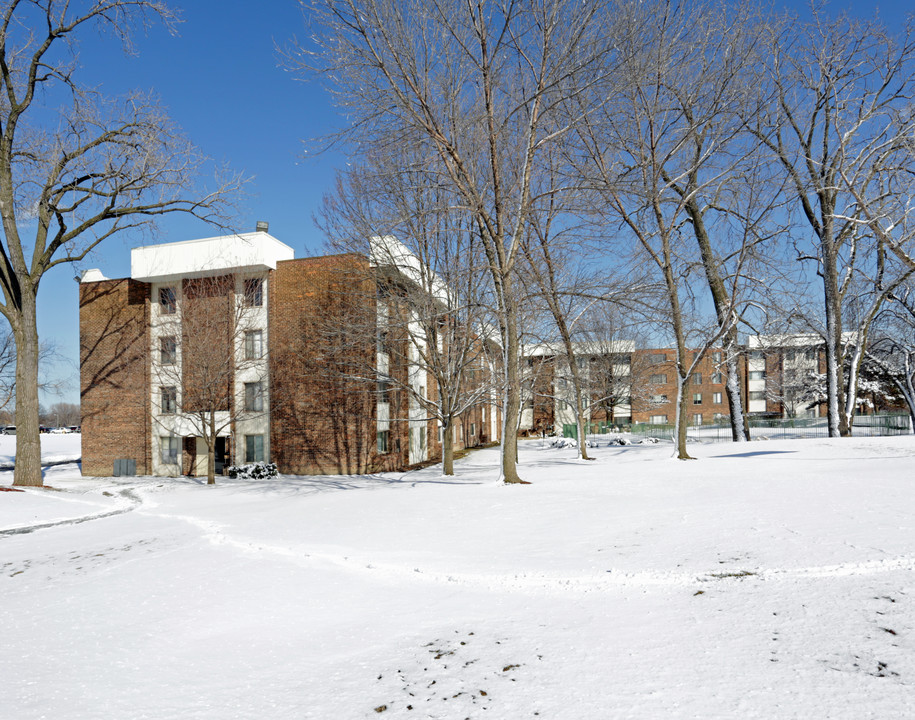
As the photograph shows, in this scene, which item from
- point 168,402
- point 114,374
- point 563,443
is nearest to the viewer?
point 168,402

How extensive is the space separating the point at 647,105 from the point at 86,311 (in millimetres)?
30901

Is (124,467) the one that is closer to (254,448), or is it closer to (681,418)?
(254,448)

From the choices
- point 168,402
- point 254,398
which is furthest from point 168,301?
point 254,398

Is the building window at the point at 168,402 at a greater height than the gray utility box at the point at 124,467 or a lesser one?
greater

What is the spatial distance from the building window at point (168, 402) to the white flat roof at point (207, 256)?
6059mm

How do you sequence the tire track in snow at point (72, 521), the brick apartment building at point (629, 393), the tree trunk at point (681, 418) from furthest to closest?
the brick apartment building at point (629, 393)
the tree trunk at point (681, 418)
the tire track in snow at point (72, 521)

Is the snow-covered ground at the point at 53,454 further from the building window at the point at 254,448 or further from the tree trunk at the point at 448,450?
the tree trunk at the point at 448,450

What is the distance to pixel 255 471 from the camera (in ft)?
86.0

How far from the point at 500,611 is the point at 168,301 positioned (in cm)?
3103

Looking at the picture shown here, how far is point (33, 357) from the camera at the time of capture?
19344 millimetres

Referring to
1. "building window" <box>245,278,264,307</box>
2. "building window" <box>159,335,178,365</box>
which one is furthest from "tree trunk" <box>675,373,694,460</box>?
"building window" <box>159,335,178,365</box>

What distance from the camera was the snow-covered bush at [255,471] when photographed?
85.9 feet

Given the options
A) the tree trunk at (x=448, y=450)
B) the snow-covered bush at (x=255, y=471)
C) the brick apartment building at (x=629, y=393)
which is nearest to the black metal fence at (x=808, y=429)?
the brick apartment building at (x=629, y=393)

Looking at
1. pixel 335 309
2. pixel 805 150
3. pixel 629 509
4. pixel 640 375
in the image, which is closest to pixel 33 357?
pixel 335 309
